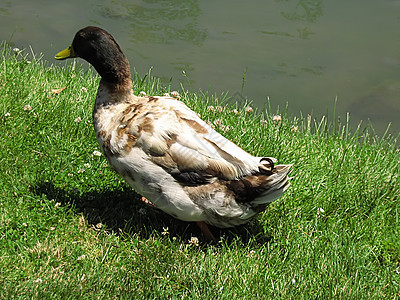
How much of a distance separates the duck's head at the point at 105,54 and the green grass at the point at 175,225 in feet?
2.74

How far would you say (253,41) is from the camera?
27.1 feet

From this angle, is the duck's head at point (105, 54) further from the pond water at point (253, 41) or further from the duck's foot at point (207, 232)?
the pond water at point (253, 41)

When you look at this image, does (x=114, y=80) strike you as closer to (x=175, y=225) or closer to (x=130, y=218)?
(x=130, y=218)

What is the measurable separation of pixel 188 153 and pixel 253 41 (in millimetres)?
4851

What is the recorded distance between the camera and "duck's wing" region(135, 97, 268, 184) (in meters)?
3.75

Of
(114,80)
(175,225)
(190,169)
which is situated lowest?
(175,225)

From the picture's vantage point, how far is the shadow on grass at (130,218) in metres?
4.13

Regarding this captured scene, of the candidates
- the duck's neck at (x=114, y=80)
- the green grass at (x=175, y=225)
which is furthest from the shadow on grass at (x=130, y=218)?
the duck's neck at (x=114, y=80)

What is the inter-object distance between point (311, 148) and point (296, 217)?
104cm

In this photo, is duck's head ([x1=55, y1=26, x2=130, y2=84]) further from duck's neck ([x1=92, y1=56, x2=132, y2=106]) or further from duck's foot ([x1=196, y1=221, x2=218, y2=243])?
duck's foot ([x1=196, y1=221, x2=218, y2=243])

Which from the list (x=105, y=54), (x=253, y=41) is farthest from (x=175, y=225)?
(x=253, y=41)

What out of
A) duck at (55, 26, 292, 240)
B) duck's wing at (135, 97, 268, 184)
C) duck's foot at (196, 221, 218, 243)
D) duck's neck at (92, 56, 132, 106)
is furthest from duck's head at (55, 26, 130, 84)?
duck's foot at (196, 221, 218, 243)

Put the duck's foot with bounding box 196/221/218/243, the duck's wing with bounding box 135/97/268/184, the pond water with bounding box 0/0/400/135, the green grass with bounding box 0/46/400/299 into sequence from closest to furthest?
the green grass with bounding box 0/46/400/299, the duck's wing with bounding box 135/97/268/184, the duck's foot with bounding box 196/221/218/243, the pond water with bounding box 0/0/400/135

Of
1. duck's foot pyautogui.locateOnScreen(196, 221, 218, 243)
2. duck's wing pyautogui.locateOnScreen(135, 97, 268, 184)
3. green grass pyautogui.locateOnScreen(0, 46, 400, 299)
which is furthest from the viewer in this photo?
duck's foot pyautogui.locateOnScreen(196, 221, 218, 243)
